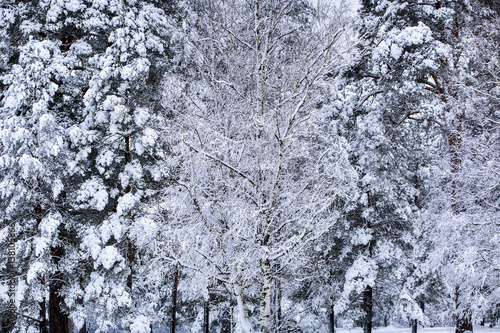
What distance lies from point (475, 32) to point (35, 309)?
51.9 feet

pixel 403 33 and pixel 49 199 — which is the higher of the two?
pixel 403 33

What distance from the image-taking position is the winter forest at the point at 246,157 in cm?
664

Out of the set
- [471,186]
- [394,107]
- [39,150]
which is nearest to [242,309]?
[471,186]

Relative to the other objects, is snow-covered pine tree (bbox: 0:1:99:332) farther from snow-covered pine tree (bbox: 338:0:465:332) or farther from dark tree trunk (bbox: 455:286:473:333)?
dark tree trunk (bbox: 455:286:473:333)

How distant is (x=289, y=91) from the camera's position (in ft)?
22.8

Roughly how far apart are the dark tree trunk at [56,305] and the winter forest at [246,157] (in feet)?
0.21

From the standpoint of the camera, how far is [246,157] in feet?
23.1

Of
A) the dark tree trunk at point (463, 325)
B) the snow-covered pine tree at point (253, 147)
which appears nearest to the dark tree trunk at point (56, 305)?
the snow-covered pine tree at point (253, 147)

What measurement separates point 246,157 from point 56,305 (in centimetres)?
892

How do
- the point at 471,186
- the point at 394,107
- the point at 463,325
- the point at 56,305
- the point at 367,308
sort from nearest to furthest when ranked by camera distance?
the point at 471,186 < the point at 463,325 < the point at 56,305 < the point at 394,107 < the point at 367,308

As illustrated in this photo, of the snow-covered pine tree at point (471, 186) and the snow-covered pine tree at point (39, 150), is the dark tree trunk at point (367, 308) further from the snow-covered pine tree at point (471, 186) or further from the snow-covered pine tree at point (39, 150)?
the snow-covered pine tree at point (39, 150)

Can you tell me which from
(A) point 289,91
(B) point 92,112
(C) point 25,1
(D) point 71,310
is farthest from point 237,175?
(C) point 25,1

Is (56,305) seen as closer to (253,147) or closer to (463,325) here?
(253,147)

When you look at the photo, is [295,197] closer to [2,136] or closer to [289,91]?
[289,91]
